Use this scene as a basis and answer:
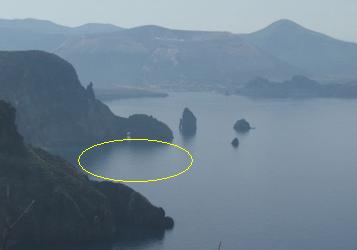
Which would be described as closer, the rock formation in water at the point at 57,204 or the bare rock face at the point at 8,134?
the rock formation in water at the point at 57,204

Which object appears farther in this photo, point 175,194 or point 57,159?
point 175,194

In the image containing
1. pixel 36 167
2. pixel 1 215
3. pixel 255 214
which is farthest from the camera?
pixel 255 214

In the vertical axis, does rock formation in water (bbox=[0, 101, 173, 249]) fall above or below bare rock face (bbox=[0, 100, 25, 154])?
below

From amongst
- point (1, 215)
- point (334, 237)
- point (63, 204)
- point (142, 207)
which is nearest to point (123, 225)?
point (142, 207)

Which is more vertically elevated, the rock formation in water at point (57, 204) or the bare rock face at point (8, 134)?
the bare rock face at point (8, 134)

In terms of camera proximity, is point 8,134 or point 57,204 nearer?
point 57,204

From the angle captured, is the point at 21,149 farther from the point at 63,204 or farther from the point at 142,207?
the point at 142,207

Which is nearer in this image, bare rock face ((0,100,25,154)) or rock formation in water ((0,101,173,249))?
rock formation in water ((0,101,173,249))

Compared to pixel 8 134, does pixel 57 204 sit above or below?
below
